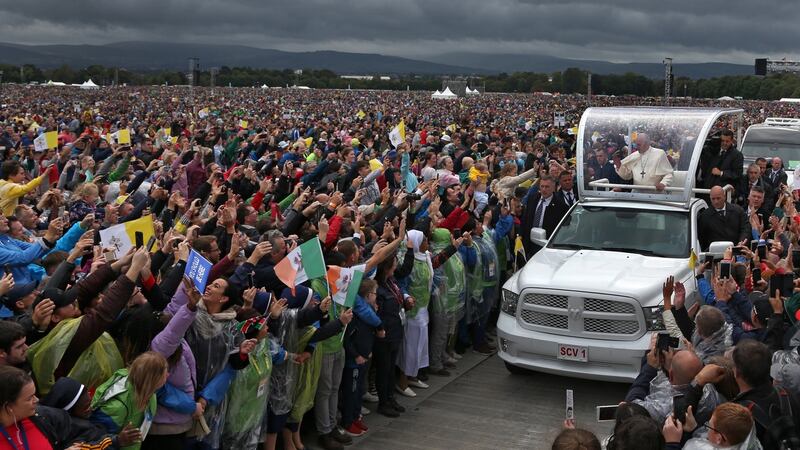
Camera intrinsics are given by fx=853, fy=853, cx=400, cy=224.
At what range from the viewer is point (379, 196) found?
1280 cm

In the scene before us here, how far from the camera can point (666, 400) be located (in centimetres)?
537

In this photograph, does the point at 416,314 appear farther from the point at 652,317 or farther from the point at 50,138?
the point at 50,138

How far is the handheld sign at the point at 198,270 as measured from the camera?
18.7ft

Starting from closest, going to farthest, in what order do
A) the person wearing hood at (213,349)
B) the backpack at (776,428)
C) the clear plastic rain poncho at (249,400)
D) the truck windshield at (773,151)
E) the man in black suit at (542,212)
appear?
the backpack at (776,428), the person wearing hood at (213,349), the clear plastic rain poncho at (249,400), the man in black suit at (542,212), the truck windshield at (773,151)

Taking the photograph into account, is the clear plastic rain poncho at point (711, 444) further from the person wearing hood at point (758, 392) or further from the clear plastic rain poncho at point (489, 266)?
the clear plastic rain poncho at point (489, 266)

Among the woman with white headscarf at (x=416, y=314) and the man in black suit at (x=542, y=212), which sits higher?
the man in black suit at (x=542, y=212)

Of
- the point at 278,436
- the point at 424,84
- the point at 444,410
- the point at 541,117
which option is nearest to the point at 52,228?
the point at 278,436

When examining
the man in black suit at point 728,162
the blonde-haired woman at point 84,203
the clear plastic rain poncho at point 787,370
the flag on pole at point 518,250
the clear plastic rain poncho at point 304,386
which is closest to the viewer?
the clear plastic rain poncho at point 787,370

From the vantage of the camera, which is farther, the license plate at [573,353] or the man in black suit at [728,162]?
the man in black suit at [728,162]

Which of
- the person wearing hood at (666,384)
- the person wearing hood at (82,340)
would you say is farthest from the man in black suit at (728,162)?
the person wearing hood at (82,340)

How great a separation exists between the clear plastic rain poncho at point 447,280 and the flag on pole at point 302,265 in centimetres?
265

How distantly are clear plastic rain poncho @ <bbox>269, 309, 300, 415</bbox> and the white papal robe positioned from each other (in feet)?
19.3

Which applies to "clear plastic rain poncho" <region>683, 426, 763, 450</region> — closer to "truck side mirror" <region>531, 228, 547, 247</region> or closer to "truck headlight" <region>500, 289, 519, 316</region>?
"truck headlight" <region>500, 289, 519, 316</region>

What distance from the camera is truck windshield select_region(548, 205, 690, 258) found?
9664 millimetres
